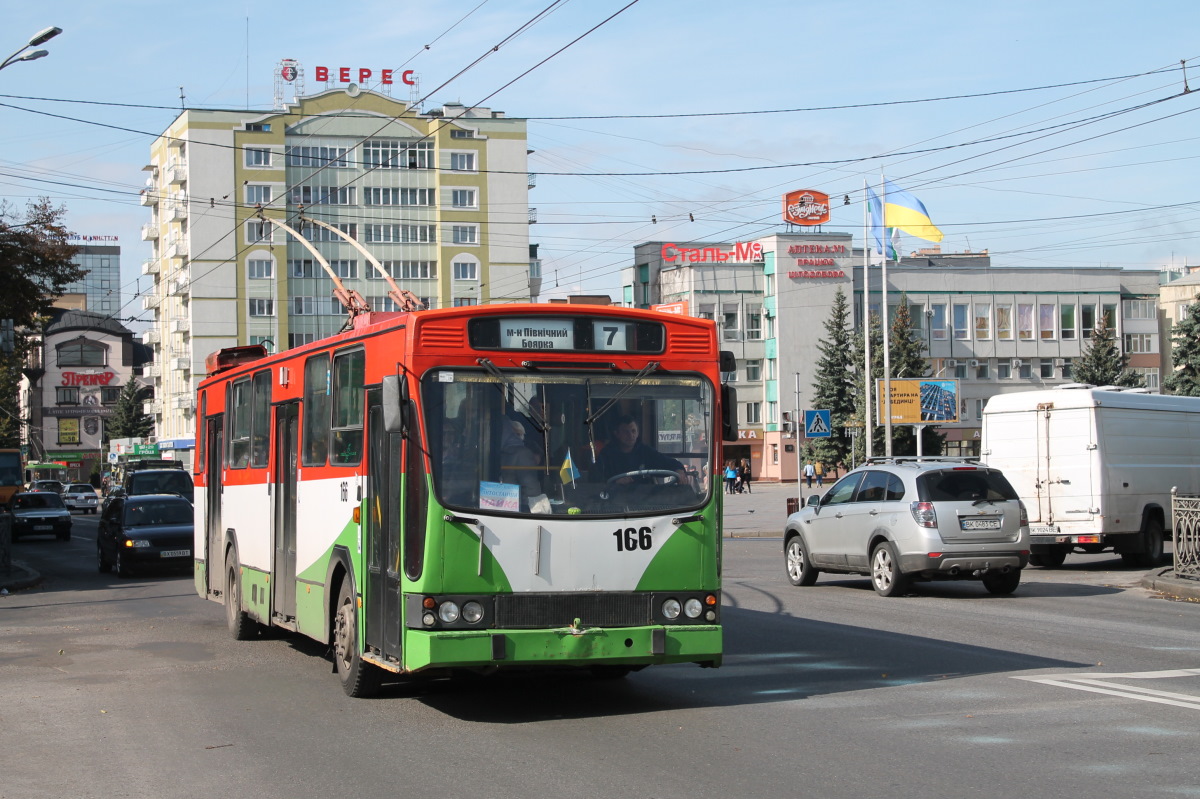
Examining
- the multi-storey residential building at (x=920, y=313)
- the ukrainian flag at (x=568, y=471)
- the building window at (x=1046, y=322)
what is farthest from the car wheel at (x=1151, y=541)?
the building window at (x=1046, y=322)

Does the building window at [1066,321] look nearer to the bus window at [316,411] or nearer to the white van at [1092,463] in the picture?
the white van at [1092,463]

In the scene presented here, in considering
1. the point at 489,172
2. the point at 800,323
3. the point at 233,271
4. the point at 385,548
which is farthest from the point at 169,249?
the point at 385,548

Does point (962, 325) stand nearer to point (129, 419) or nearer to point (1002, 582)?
point (129, 419)

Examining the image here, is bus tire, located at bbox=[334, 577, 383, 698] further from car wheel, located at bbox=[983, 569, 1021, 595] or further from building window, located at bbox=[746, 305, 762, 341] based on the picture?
building window, located at bbox=[746, 305, 762, 341]

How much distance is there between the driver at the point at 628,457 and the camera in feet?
30.8

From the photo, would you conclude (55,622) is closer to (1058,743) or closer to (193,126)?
(1058,743)

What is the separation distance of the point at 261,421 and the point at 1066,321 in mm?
91618

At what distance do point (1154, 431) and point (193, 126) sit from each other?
3086 inches

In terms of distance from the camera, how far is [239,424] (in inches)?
591

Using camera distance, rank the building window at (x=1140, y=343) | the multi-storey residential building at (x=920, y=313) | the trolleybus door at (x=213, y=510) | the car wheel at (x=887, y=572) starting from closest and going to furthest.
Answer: the trolleybus door at (x=213, y=510) < the car wheel at (x=887, y=572) < the multi-storey residential building at (x=920, y=313) < the building window at (x=1140, y=343)

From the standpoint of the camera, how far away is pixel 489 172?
95.3 meters

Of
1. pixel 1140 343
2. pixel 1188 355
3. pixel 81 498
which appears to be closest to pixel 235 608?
pixel 1188 355

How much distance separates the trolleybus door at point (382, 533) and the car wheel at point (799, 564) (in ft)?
37.0

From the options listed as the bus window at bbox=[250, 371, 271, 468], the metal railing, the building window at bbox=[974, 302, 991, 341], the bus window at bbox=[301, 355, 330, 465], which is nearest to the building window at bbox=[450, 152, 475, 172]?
the building window at bbox=[974, 302, 991, 341]
